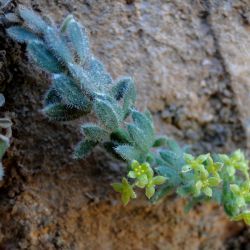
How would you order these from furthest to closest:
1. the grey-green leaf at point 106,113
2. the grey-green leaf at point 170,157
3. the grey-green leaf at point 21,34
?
1. the grey-green leaf at point 170,157
2. the grey-green leaf at point 21,34
3. the grey-green leaf at point 106,113

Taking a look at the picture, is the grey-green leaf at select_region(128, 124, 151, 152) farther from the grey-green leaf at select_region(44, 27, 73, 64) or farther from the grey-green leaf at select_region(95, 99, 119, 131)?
the grey-green leaf at select_region(44, 27, 73, 64)

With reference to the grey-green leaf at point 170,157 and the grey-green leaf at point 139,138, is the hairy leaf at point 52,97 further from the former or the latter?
the grey-green leaf at point 170,157

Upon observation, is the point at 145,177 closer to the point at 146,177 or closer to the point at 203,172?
the point at 146,177

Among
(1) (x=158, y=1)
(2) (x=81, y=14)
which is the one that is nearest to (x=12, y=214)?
(2) (x=81, y=14)

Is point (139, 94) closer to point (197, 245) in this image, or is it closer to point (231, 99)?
point (231, 99)

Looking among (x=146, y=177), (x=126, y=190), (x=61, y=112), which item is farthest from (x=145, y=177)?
(x=61, y=112)

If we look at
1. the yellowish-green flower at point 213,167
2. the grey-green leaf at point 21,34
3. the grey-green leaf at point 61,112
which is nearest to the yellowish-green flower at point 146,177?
the yellowish-green flower at point 213,167

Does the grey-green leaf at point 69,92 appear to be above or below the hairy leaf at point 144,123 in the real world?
above
